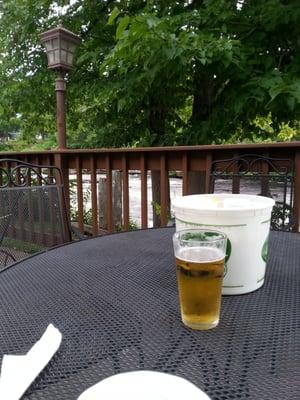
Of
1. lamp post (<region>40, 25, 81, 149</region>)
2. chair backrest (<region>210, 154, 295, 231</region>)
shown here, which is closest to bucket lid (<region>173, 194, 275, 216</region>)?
chair backrest (<region>210, 154, 295, 231</region>)

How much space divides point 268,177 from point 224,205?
4.65 feet

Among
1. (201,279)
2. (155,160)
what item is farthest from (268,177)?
(201,279)

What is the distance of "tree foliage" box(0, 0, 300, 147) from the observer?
2611 mm

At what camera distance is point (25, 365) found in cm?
51

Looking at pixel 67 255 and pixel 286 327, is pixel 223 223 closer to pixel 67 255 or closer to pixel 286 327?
pixel 286 327

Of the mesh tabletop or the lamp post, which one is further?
the lamp post

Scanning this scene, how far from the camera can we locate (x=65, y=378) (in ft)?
1.62

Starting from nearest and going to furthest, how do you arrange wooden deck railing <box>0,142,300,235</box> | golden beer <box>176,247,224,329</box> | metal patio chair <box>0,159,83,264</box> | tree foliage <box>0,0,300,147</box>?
golden beer <box>176,247,224,329</box>
metal patio chair <box>0,159,83,264</box>
wooden deck railing <box>0,142,300,235</box>
tree foliage <box>0,0,300,147</box>

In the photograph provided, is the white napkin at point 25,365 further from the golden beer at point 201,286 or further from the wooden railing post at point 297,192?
the wooden railing post at point 297,192

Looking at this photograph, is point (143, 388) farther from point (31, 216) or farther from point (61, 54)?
point (61, 54)

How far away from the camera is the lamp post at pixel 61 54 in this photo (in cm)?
343

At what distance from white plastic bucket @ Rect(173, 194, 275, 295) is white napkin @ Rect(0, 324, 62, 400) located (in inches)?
13.0

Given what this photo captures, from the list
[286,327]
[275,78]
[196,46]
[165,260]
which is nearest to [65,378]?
[286,327]

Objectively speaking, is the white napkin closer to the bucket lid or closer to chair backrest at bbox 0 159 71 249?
the bucket lid
